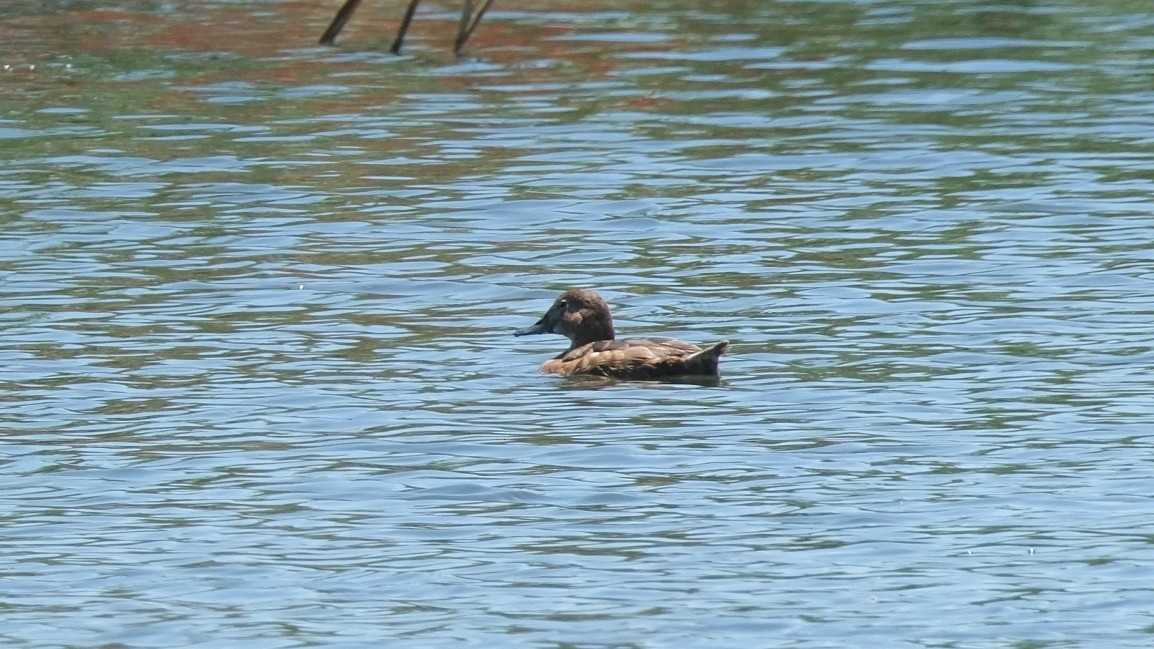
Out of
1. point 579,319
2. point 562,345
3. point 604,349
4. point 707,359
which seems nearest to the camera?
point 707,359

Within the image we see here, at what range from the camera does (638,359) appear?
13.6 meters

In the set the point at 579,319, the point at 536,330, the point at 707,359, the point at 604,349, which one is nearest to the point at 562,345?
the point at 536,330

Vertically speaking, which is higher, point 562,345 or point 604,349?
point 604,349

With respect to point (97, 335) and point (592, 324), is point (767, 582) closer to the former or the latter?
point (592, 324)

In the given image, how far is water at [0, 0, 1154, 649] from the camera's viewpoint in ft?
30.9

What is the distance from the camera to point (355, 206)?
19.0 metres

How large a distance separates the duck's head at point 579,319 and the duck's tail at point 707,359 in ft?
3.94

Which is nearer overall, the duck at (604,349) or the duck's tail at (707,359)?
the duck's tail at (707,359)

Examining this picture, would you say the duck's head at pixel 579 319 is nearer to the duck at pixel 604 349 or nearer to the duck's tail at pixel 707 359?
the duck at pixel 604 349

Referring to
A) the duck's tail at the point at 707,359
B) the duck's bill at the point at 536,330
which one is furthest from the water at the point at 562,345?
the duck's tail at the point at 707,359

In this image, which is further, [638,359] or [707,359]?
[638,359]

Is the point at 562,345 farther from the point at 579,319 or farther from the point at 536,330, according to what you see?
the point at 579,319

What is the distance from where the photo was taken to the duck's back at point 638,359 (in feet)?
43.2

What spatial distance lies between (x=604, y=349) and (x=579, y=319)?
50 centimetres
